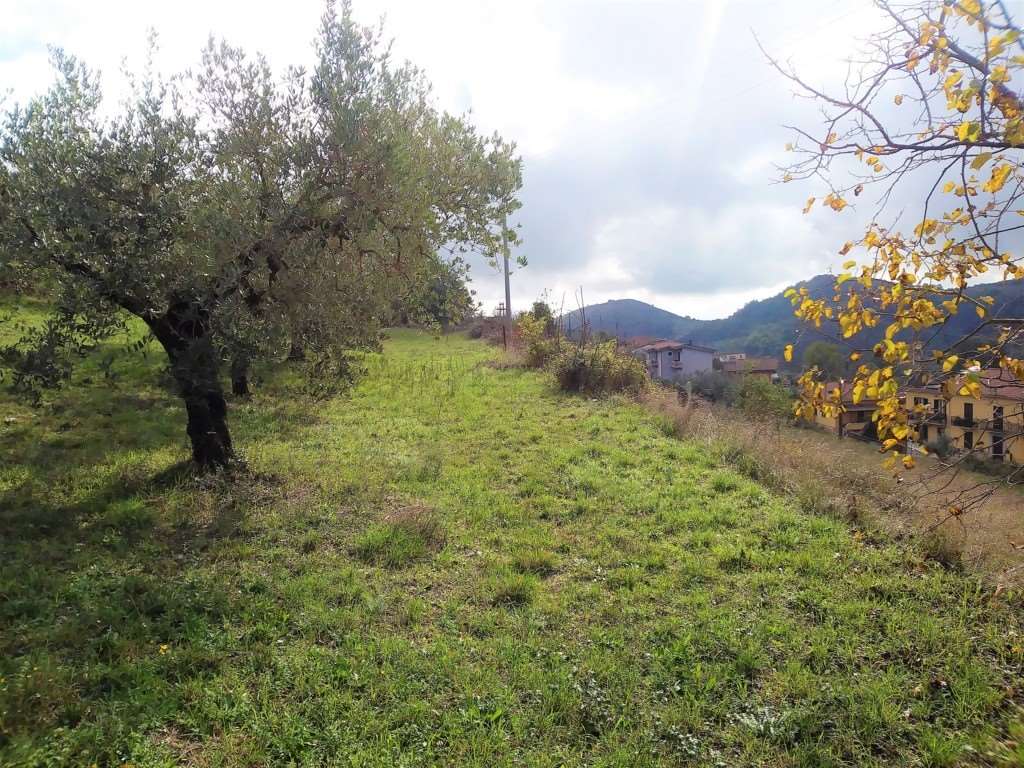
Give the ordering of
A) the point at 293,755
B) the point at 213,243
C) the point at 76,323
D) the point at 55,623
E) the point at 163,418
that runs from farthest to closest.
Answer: the point at 163,418, the point at 76,323, the point at 213,243, the point at 55,623, the point at 293,755

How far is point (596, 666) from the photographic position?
4.26 metres

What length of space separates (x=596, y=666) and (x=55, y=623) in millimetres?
4118

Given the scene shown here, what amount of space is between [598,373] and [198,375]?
1049 cm

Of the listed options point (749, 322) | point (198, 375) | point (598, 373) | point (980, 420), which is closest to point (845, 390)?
point (980, 420)

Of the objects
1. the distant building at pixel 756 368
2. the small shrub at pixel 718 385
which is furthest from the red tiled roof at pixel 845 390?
the distant building at pixel 756 368

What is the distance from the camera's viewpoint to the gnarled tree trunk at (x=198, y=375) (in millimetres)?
6797

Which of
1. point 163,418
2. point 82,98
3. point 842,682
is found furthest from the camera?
point 163,418

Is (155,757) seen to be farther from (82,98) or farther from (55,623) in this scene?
(82,98)

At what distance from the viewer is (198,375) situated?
6934 mm

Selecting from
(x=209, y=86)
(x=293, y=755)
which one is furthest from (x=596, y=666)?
(x=209, y=86)

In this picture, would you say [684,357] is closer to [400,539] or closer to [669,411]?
[669,411]

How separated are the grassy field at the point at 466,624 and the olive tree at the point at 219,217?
74.6 inches

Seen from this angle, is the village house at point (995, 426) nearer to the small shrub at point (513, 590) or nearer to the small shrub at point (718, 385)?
the small shrub at point (513, 590)

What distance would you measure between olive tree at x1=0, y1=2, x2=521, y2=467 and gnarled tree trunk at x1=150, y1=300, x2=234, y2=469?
23 millimetres
